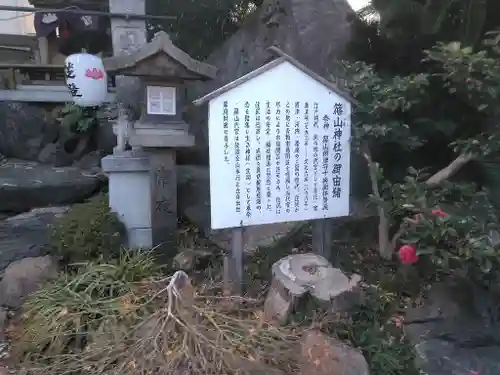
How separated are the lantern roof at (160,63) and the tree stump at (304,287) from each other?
2.02 metres

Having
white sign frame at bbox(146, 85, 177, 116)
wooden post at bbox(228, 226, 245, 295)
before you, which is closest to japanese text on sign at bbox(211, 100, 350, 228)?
wooden post at bbox(228, 226, 245, 295)

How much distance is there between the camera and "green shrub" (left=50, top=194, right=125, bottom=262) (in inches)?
179

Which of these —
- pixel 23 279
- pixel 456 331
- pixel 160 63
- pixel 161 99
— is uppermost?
pixel 160 63

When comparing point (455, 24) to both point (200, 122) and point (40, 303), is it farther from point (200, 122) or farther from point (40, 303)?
point (40, 303)

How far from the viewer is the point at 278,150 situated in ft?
11.3

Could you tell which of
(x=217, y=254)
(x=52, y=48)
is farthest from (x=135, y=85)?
(x=52, y=48)

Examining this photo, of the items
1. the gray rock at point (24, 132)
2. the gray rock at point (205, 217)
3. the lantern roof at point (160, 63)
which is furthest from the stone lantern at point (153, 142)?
the gray rock at point (24, 132)

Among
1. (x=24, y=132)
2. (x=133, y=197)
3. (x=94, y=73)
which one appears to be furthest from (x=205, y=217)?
(x=24, y=132)

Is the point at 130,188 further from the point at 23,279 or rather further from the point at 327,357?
the point at 327,357

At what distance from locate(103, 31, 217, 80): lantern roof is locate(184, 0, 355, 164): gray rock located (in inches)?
65.2

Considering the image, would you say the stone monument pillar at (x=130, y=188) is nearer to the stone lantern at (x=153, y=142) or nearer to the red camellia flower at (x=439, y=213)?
the stone lantern at (x=153, y=142)

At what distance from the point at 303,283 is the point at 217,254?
5.99 ft

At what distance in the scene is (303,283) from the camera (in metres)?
3.13

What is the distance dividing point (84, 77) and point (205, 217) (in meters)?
2.36
